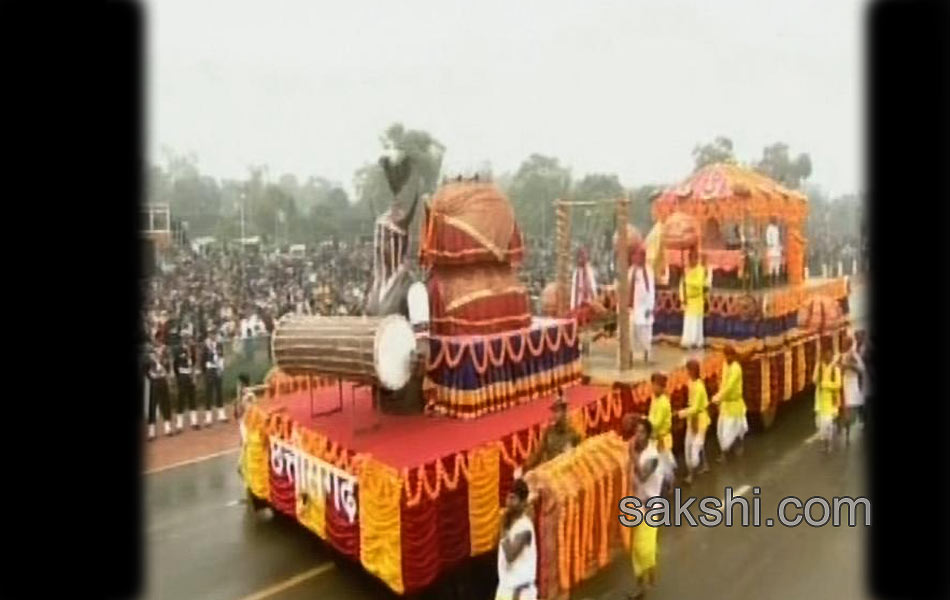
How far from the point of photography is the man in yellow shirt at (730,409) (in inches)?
211

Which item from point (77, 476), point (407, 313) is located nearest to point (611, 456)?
point (407, 313)

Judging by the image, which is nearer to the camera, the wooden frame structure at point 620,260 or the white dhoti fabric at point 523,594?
the white dhoti fabric at point 523,594

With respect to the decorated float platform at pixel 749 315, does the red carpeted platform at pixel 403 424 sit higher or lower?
lower

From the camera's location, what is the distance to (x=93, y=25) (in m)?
3.41

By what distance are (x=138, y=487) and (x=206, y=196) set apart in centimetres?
214

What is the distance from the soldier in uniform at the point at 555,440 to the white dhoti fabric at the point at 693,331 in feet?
9.28

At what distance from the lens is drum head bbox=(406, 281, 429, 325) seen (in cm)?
438

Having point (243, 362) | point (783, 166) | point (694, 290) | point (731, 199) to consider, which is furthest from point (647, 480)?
point (783, 166)

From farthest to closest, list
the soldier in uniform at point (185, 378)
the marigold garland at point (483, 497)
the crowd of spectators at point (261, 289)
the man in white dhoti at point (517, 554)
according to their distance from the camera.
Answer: the soldier in uniform at point (185, 378) < the crowd of spectators at point (261, 289) < the marigold garland at point (483, 497) < the man in white dhoti at point (517, 554)

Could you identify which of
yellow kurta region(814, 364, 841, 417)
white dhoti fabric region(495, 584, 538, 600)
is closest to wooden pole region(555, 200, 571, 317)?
yellow kurta region(814, 364, 841, 417)

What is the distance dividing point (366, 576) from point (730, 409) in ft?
8.49

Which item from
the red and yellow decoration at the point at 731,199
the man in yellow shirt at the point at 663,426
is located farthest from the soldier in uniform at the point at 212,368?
the red and yellow decoration at the point at 731,199

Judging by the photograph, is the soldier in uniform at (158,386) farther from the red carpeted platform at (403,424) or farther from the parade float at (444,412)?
the red carpeted platform at (403,424)

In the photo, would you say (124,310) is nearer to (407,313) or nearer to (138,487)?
(138,487)
